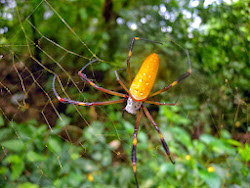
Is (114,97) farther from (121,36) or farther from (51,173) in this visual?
(121,36)

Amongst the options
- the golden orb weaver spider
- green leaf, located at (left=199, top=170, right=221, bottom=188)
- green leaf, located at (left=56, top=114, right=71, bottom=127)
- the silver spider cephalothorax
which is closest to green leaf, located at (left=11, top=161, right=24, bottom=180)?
green leaf, located at (left=56, top=114, right=71, bottom=127)

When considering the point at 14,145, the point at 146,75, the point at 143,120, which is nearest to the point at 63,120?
the point at 14,145

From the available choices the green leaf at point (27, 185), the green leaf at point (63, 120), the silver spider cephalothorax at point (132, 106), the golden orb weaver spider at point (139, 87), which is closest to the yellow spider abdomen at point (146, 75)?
the golden orb weaver spider at point (139, 87)

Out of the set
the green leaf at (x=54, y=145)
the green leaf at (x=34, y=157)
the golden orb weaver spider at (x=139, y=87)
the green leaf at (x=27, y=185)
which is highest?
the golden orb weaver spider at (x=139, y=87)

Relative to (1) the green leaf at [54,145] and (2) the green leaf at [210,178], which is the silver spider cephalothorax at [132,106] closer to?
(1) the green leaf at [54,145]

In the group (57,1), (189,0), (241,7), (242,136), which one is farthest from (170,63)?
(57,1)

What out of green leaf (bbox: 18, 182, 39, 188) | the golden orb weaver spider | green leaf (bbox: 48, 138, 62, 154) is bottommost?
green leaf (bbox: 18, 182, 39, 188)

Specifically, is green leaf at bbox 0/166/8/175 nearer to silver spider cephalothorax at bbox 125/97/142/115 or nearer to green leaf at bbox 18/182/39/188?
green leaf at bbox 18/182/39/188
